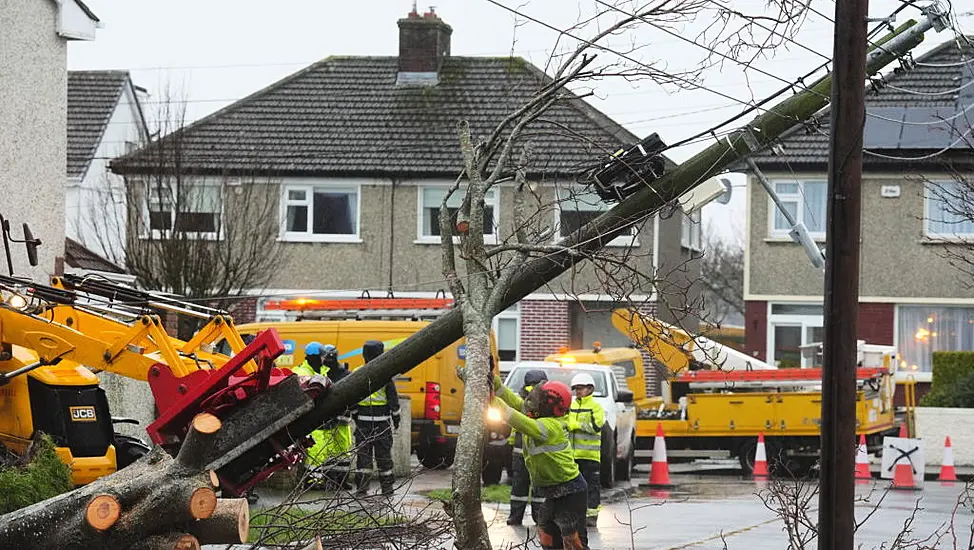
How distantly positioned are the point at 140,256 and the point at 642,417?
30.0 feet

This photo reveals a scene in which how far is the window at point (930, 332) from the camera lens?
32.7m

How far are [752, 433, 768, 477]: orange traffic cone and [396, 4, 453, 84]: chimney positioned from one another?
15490mm

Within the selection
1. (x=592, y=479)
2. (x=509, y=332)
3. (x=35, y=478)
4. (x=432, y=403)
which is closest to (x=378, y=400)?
(x=592, y=479)

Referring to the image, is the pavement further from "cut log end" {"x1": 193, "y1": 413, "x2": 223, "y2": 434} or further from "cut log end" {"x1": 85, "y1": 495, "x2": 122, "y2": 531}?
"cut log end" {"x1": 85, "y1": 495, "x2": 122, "y2": 531}

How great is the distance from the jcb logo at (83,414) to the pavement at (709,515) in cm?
187

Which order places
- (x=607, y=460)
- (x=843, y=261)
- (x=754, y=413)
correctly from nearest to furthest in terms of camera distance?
(x=843, y=261) → (x=607, y=460) → (x=754, y=413)

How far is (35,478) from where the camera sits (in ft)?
37.3

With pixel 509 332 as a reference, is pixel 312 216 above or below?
above

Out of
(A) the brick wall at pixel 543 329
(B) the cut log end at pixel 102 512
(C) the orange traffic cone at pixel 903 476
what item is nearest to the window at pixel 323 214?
(A) the brick wall at pixel 543 329

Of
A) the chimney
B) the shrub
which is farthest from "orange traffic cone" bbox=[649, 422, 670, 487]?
the chimney

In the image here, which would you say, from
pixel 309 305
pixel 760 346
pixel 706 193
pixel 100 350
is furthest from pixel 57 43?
pixel 760 346

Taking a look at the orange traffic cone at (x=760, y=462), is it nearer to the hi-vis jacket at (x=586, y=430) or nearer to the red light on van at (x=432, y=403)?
the red light on van at (x=432, y=403)

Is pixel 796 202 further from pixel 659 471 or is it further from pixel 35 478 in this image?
pixel 35 478

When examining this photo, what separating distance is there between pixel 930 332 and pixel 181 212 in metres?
16.2
